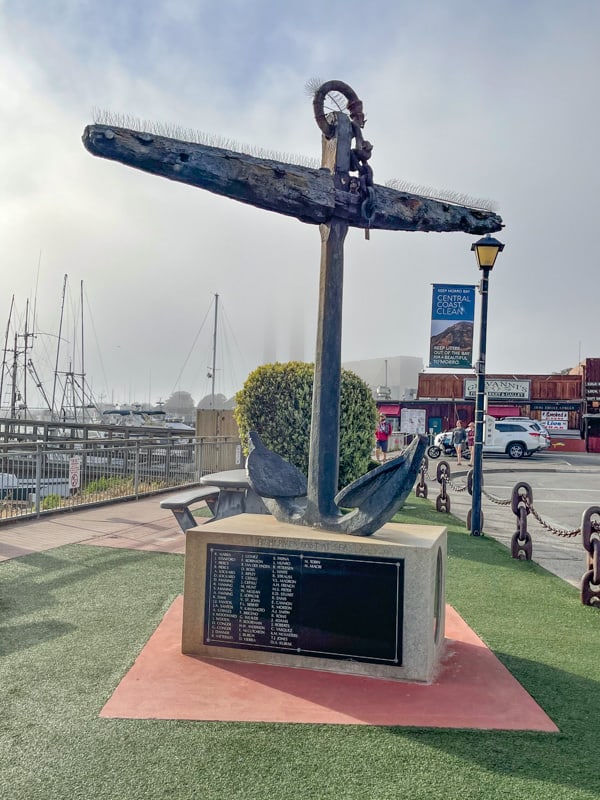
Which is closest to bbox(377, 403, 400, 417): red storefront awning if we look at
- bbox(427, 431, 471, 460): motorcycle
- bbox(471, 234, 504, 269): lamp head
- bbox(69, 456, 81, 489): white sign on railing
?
bbox(427, 431, 471, 460): motorcycle

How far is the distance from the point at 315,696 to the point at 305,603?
0.64 m

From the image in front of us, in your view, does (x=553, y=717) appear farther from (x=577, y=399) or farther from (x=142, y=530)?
(x=577, y=399)

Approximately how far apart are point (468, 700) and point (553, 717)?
480 mm

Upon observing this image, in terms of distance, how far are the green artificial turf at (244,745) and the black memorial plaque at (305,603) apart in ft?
2.51

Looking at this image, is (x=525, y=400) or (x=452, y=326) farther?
(x=525, y=400)

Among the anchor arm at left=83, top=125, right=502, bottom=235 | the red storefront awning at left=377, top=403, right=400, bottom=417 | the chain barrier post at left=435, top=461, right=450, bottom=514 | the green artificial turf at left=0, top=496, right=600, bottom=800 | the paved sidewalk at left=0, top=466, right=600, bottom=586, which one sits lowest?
the paved sidewalk at left=0, top=466, right=600, bottom=586

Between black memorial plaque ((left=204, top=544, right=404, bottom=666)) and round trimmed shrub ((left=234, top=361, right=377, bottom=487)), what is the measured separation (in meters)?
6.58

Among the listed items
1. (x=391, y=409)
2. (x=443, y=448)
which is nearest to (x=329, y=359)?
(x=443, y=448)

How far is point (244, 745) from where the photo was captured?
10.7ft

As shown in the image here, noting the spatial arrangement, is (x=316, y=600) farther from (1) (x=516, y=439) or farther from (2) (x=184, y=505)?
(1) (x=516, y=439)

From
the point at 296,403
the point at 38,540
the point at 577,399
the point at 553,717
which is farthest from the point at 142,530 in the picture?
the point at 577,399

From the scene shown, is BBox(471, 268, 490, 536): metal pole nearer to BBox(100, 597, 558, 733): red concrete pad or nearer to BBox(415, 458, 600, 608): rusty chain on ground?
BBox(415, 458, 600, 608): rusty chain on ground

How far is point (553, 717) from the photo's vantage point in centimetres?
371

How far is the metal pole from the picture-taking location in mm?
10156
